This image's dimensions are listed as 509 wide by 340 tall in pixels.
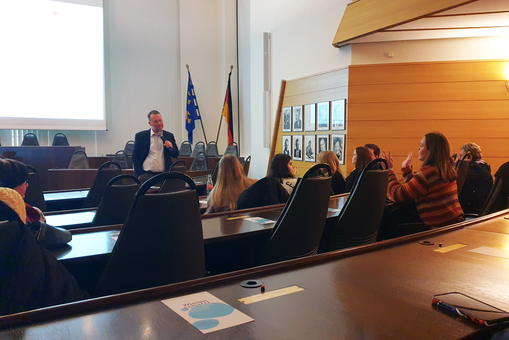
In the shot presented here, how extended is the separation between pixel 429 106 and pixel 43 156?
243 inches

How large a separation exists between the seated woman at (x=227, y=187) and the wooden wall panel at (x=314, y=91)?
383cm

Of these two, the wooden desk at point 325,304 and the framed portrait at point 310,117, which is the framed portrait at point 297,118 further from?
the wooden desk at point 325,304

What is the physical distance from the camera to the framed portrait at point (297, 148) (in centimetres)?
768

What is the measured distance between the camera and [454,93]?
233 inches

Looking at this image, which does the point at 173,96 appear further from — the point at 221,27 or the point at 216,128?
the point at 221,27

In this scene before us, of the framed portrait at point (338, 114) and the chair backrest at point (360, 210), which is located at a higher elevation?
the framed portrait at point (338, 114)

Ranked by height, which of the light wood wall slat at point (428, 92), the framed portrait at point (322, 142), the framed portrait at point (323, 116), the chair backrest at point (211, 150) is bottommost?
the chair backrest at point (211, 150)

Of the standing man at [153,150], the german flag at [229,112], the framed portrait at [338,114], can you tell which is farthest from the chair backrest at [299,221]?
the german flag at [229,112]

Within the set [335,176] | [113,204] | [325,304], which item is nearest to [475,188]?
[335,176]

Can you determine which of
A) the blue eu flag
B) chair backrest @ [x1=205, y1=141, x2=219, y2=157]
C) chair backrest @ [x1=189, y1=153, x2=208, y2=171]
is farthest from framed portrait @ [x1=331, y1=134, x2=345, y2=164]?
the blue eu flag

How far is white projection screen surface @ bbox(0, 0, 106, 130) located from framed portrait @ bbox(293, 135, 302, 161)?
196 inches

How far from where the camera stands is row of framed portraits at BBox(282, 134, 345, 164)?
6635 mm

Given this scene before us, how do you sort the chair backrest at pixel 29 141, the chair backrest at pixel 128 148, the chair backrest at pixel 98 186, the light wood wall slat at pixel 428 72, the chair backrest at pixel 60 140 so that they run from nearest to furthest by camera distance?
the chair backrest at pixel 98 186 < the light wood wall slat at pixel 428 72 < the chair backrest at pixel 29 141 < the chair backrest at pixel 60 140 < the chair backrest at pixel 128 148

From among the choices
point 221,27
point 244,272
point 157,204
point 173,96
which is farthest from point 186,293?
point 221,27
